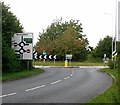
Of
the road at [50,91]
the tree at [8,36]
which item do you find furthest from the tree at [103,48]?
Answer: the road at [50,91]

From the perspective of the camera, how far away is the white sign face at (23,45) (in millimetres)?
37594

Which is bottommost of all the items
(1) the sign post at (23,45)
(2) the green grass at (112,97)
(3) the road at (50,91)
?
(3) the road at (50,91)

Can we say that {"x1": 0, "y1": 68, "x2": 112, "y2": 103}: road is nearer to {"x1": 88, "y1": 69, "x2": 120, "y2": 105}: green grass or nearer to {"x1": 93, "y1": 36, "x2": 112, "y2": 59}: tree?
{"x1": 88, "y1": 69, "x2": 120, "y2": 105}: green grass

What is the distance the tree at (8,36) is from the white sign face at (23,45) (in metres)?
0.63

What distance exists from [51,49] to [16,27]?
5829 centimetres

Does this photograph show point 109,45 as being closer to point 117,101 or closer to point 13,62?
point 13,62

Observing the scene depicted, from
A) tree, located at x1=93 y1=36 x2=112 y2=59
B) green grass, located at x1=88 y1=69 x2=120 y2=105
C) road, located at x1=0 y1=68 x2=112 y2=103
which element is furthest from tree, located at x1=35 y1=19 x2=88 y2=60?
green grass, located at x1=88 y1=69 x2=120 y2=105

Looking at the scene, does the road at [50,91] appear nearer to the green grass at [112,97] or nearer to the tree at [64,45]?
the green grass at [112,97]

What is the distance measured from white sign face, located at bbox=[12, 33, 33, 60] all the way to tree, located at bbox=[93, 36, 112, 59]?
6473cm

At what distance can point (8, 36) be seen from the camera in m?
36.6

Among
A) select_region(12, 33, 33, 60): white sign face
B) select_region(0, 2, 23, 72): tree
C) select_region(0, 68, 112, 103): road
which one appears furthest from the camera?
select_region(12, 33, 33, 60): white sign face

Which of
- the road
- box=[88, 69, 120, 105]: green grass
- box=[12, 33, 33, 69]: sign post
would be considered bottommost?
the road

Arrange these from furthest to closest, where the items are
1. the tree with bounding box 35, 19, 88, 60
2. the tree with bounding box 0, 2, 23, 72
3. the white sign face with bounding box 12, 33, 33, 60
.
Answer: the tree with bounding box 35, 19, 88, 60
the white sign face with bounding box 12, 33, 33, 60
the tree with bounding box 0, 2, 23, 72

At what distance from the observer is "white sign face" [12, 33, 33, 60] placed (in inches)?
1480
